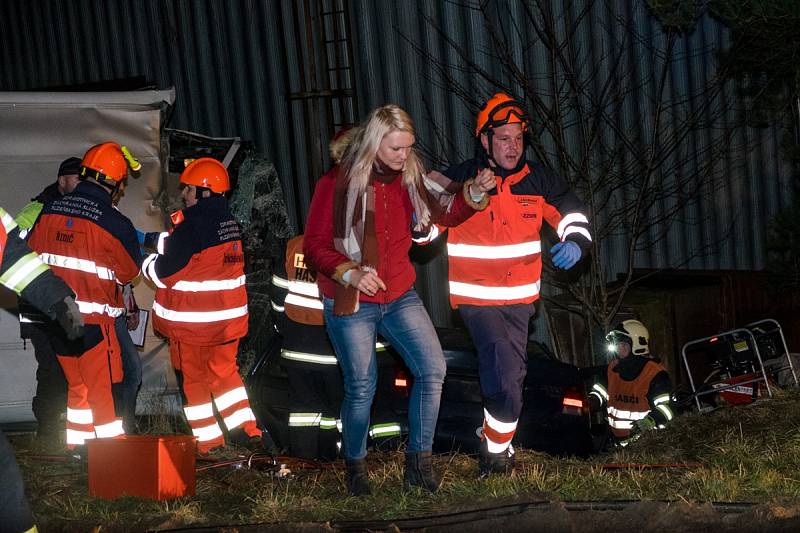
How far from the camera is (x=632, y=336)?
24.0 ft

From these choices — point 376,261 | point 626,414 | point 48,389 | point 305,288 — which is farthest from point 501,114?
point 48,389

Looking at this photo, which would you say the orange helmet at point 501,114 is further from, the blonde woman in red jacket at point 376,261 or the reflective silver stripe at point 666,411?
the reflective silver stripe at point 666,411

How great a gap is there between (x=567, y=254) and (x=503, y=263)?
37cm

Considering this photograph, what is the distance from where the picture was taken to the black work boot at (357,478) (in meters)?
4.87

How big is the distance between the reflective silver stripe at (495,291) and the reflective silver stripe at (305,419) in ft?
4.26

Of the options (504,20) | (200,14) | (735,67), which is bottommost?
(735,67)

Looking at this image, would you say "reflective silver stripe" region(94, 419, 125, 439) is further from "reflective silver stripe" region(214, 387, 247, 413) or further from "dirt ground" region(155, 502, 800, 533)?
"dirt ground" region(155, 502, 800, 533)

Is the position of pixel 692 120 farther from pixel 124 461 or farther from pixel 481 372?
pixel 124 461

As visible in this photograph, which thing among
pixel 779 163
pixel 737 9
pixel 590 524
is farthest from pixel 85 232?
pixel 779 163

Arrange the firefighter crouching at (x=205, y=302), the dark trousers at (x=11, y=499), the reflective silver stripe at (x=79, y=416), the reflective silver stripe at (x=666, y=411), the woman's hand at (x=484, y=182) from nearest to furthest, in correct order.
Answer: the dark trousers at (x=11, y=499) → the woman's hand at (x=484, y=182) → the reflective silver stripe at (x=79, y=416) → the firefighter crouching at (x=205, y=302) → the reflective silver stripe at (x=666, y=411)

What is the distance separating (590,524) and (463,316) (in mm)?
1432

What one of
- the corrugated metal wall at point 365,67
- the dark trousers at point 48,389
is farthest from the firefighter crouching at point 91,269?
the corrugated metal wall at point 365,67

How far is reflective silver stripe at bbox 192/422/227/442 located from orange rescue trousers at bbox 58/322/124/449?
19.4 inches

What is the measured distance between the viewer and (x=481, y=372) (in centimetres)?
520
